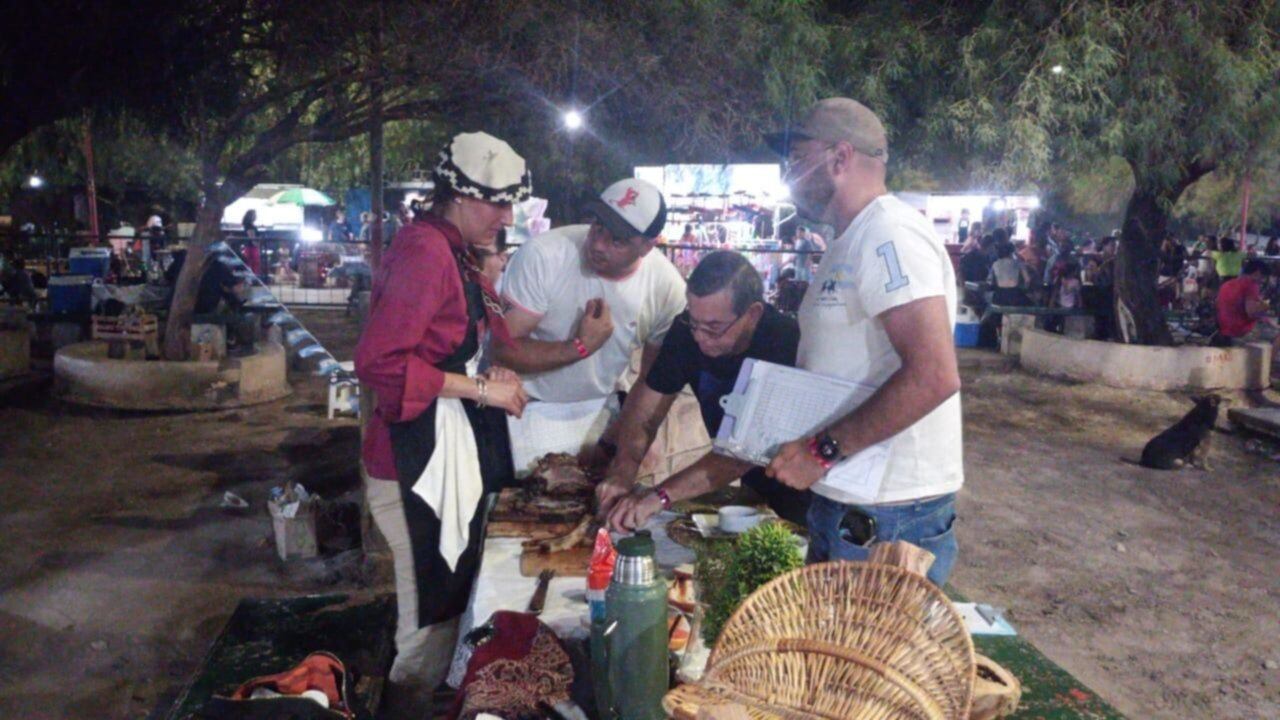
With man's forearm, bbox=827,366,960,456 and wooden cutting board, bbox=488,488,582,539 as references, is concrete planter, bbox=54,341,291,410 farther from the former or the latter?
man's forearm, bbox=827,366,960,456

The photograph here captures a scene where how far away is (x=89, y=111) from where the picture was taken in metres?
11.8

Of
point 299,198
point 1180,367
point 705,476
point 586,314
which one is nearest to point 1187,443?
point 1180,367

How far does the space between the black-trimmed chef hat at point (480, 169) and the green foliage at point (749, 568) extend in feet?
4.97

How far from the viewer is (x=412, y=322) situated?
3.19 metres

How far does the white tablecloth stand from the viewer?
264cm

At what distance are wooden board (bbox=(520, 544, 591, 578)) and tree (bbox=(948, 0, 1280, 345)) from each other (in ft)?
26.9

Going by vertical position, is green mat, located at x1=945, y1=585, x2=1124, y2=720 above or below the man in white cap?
below

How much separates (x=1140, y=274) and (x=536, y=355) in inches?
471

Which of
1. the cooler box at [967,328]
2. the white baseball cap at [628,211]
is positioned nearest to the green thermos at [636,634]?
the white baseball cap at [628,211]

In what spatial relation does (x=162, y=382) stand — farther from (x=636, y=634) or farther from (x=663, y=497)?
(x=636, y=634)

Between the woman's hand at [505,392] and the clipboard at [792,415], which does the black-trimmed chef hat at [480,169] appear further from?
the clipboard at [792,415]

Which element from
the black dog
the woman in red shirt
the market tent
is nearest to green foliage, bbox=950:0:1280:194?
the black dog

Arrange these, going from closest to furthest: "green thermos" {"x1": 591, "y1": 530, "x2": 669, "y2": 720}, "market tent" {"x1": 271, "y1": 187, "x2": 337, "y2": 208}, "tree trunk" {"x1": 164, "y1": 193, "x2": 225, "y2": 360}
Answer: "green thermos" {"x1": 591, "y1": 530, "x2": 669, "y2": 720}
"tree trunk" {"x1": 164, "y1": 193, "x2": 225, "y2": 360}
"market tent" {"x1": 271, "y1": 187, "x2": 337, "y2": 208}

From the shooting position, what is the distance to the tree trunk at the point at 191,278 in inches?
462
